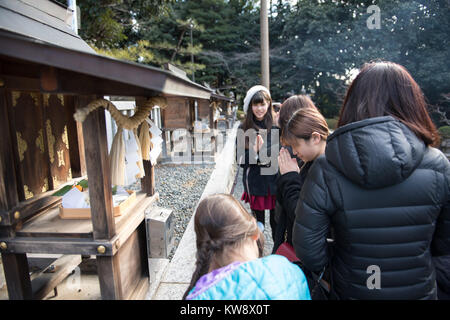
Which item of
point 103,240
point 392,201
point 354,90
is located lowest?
point 103,240

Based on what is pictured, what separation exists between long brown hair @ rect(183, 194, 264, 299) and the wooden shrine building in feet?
1.74

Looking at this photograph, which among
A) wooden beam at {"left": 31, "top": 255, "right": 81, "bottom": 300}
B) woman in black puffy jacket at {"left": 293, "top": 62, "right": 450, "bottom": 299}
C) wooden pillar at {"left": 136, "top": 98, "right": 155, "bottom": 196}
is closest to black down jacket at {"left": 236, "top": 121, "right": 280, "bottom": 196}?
wooden pillar at {"left": 136, "top": 98, "right": 155, "bottom": 196}

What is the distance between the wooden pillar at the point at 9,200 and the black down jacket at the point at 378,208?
162 cm

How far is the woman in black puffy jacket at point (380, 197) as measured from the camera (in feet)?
3.66

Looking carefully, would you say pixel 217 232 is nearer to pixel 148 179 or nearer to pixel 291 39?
pixel 148 179

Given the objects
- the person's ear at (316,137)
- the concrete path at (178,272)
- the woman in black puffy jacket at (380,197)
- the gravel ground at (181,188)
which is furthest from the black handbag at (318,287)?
the gravel ground at (181,188)

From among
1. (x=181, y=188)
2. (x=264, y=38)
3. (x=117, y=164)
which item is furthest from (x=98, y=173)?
(x=264, y=38)

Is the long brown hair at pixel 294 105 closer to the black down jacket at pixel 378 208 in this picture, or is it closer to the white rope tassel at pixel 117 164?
the black down jacket at pixel 378 208

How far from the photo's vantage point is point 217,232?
1217mm

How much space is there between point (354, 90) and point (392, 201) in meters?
0.49

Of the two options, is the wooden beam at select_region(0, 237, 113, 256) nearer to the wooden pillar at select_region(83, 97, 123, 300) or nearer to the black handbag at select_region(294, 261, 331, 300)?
the wooden pillar at select_region(83, 97, 123, 300)
